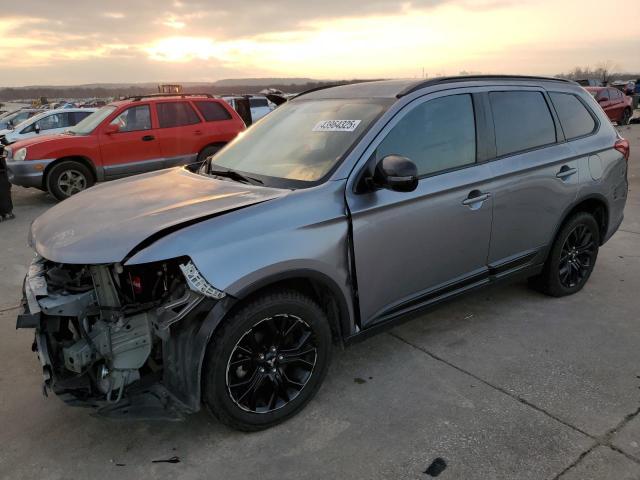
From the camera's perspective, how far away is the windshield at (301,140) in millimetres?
3031

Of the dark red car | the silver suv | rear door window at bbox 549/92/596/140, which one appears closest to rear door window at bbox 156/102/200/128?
the silver suv

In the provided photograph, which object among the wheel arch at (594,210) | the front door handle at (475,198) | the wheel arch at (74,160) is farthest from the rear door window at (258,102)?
the front door handle at (475,198)

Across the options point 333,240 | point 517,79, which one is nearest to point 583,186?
point 517,79

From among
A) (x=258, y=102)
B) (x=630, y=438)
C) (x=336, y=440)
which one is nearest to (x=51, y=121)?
(x=258, y=102)

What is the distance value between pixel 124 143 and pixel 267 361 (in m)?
8.13

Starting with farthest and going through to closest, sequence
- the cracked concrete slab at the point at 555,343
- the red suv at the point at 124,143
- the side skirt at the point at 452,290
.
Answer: the red suv at the point at 124,143, the side skirt at the point at 452,290, the cracked concrete slab at the point at 555,343

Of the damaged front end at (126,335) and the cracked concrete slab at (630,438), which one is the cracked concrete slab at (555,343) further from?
the damaged front end at (126,335)

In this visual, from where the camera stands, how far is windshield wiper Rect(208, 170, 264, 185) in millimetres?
3118

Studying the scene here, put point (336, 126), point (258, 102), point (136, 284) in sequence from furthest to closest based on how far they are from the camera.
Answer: point (258, 102), point (336, 126), point (136, 284)

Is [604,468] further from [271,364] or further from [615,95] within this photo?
[615,95]

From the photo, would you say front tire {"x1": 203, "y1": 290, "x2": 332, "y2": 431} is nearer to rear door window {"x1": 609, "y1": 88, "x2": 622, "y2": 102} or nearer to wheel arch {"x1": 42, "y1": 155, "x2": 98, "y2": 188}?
wheel arch {"x1": 42, "y1": 155, "x2": 98, "y2": 188}

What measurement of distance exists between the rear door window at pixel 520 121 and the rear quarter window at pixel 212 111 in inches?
310

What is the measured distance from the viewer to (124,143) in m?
9.66

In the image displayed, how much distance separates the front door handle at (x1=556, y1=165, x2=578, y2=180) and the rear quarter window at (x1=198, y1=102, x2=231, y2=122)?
8093 mm
